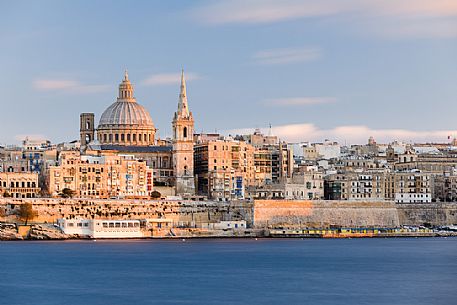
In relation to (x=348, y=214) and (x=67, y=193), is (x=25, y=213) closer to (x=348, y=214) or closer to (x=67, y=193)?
(x=67, y=193)

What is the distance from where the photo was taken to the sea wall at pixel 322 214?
8562 cm

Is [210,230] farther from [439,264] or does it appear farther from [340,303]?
[340,303]

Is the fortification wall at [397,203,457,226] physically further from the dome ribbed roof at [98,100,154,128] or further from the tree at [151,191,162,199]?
the dome ribbed roof at [98,100,154,128]

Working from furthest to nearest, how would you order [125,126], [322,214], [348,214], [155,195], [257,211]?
1. [125,126]
2. [155,195]
3. [348,214]
4. [322,214]
5. [257,211]

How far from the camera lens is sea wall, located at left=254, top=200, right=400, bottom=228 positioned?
85.6 metres

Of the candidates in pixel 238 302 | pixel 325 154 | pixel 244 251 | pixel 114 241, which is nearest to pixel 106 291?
pixel 238 302

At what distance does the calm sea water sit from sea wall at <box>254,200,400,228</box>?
854 cm

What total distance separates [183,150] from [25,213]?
1793 cm

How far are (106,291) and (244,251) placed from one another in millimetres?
22459

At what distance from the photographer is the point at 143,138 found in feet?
338

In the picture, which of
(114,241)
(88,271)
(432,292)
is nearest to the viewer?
(432,292)

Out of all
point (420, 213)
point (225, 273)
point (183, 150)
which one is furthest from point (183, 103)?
point (225, 273)

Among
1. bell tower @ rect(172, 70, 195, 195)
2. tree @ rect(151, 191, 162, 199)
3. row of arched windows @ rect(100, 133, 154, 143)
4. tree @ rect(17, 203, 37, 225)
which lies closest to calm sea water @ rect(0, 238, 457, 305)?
tree @ rect(17, 203, 37, 225)

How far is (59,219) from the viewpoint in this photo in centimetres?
8031
